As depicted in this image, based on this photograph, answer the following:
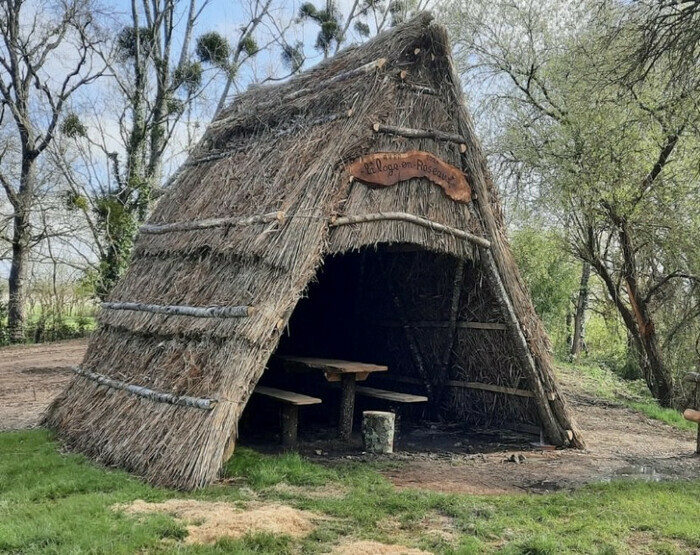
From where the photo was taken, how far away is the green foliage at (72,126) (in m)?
20.6

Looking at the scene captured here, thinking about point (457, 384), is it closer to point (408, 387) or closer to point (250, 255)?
point (408, 387)

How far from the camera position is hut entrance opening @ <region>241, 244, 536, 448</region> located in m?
8.97

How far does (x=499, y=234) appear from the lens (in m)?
8.07

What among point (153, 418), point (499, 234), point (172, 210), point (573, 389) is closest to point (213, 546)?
point (153, 418)

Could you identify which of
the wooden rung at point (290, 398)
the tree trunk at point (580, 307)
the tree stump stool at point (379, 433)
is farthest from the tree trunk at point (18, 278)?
the tree trunk at point (580, 307)

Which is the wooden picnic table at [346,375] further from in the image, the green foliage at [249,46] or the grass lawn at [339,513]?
the green foliage at [249,46]

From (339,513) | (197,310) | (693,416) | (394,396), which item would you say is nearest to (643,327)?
(693,416)

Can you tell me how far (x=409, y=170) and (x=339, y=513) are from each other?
3.92 metres

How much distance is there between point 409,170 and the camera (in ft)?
24.8

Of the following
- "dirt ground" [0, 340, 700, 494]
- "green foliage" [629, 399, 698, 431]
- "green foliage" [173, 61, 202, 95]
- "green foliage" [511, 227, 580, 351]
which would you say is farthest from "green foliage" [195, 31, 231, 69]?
"green foliage" [629, 399, 698, 431]

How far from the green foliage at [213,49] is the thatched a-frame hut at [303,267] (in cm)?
1363

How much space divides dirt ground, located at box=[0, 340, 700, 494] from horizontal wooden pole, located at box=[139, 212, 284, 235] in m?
2.65

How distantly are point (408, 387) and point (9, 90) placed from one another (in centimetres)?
1869

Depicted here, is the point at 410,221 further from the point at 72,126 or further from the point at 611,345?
the point at 72,126
